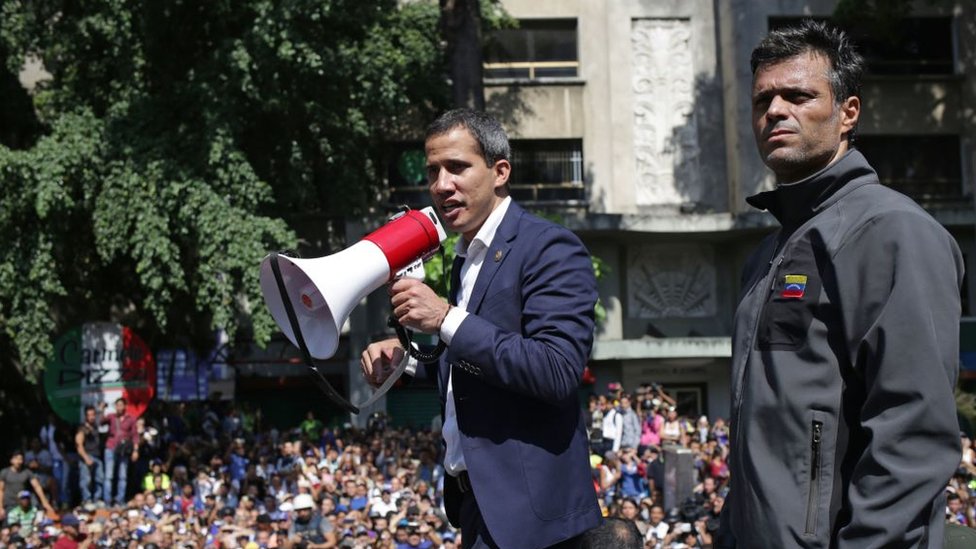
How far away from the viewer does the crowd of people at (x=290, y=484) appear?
13.4 metres

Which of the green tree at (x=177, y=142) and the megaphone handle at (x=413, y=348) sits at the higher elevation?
the green tree at (x=177, y=142)

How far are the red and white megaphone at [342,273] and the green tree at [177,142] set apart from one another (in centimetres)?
1299

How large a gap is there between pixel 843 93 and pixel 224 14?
54.6 ft

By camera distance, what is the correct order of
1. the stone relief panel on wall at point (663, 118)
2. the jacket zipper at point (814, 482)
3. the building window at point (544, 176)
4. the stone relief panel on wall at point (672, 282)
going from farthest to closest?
the stone relief panel on wall at point (672, 282), the stone relief panel on wall at point (663, 118), the building window at point (544, 176), the jacket zipper at point (814, 482)

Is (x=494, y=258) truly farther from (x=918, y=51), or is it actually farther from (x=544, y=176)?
(x=918, y=51)

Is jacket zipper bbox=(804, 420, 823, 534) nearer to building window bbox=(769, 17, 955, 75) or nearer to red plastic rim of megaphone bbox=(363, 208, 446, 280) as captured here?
red plastic rim of megaphone bbox=(363, 208, 446, 280)

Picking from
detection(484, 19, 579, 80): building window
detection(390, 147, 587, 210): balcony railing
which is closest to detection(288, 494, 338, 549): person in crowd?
detection(390, 147, 587, 210): balcony railing

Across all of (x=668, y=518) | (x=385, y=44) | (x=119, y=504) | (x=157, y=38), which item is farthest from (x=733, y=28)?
(x=119, y=504)

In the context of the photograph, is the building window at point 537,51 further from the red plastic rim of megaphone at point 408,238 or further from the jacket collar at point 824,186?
the jacket collar at point 824,186

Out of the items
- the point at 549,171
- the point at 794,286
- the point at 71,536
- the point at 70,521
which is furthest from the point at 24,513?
the point at 794,286

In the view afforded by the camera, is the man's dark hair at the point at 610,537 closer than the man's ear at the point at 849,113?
No

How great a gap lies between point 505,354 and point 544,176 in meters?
21.3

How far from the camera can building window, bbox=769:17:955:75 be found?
24.8 m

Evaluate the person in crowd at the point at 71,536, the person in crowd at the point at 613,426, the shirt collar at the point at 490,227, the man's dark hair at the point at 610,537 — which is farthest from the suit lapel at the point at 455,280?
the person in crowd at the point at 613,426
